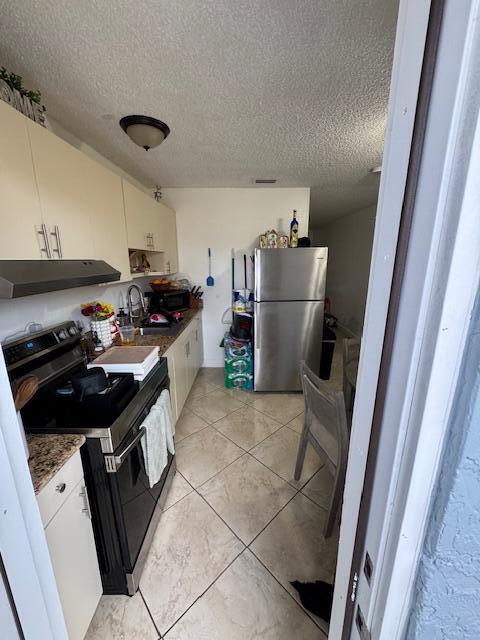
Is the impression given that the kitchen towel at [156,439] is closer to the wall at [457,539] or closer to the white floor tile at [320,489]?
the white floor tile at [320,489]

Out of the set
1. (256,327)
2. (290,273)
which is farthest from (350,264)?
(256,327)

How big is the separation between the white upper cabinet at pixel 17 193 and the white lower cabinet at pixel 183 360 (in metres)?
1.01

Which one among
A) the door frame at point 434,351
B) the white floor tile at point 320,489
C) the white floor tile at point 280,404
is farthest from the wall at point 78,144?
the white floor tile at point 320,489

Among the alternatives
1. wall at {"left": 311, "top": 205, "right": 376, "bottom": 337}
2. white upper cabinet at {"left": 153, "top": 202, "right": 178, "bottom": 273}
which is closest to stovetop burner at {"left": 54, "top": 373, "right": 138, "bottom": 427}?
white upper cabinet at {"left": 153, "top": 202, "right": 178, "bottom": 273}

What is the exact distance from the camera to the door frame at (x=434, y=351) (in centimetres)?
27

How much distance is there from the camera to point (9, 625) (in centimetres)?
47

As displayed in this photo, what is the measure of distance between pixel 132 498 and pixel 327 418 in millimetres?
1013

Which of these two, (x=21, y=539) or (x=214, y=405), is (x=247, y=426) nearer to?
(x=214, y=405)

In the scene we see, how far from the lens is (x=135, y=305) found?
2.61 metres

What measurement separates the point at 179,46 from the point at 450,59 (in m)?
1.29

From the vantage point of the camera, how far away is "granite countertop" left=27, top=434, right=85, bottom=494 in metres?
0.75

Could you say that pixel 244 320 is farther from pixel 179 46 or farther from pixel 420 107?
pixel 420 107

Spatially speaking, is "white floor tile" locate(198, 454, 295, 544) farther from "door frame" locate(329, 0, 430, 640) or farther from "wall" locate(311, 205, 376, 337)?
"wall" locate(311, 205, 376, 337)

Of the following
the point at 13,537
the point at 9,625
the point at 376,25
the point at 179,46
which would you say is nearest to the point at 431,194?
the point at 13,537
